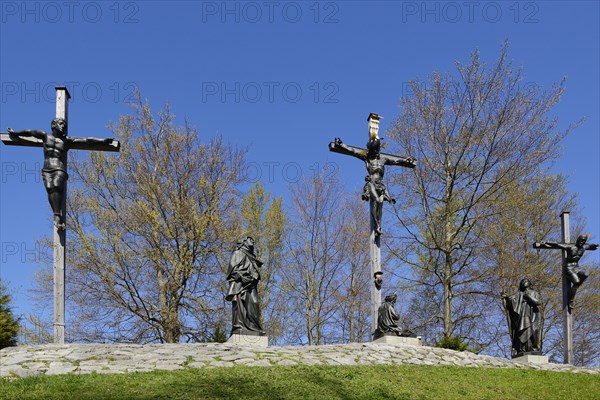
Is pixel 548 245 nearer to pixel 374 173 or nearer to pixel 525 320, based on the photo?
pixel 525 320

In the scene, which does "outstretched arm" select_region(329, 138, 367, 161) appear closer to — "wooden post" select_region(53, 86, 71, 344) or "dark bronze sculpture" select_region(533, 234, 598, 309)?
"dark bronze sculpture" select_region(533, 234, 598, 309)

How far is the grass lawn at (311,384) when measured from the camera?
30.3 feet

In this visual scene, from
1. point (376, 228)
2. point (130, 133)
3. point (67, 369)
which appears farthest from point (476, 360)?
point (130, 133)

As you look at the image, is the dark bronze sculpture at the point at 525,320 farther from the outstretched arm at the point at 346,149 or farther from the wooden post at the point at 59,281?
the wooden post at the point at 59,281

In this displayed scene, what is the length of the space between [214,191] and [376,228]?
29.3 ft

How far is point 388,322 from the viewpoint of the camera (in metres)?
14.7

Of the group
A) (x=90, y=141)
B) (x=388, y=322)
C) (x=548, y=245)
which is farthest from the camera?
(x=548, y=245)

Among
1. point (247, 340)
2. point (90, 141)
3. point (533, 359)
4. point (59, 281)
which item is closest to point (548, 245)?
point (533, 359)

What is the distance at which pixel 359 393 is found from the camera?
398 inches

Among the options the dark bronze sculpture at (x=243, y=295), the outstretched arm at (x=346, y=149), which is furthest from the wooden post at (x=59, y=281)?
the outstretched arm at (x=346, y=149)

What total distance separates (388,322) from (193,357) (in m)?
4.76

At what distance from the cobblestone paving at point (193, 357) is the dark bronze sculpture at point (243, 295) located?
3.13 feet

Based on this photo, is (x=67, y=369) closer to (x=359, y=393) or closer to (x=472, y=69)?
(x=359, y=393)

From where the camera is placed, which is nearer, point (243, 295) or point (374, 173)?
point (243, 295)
